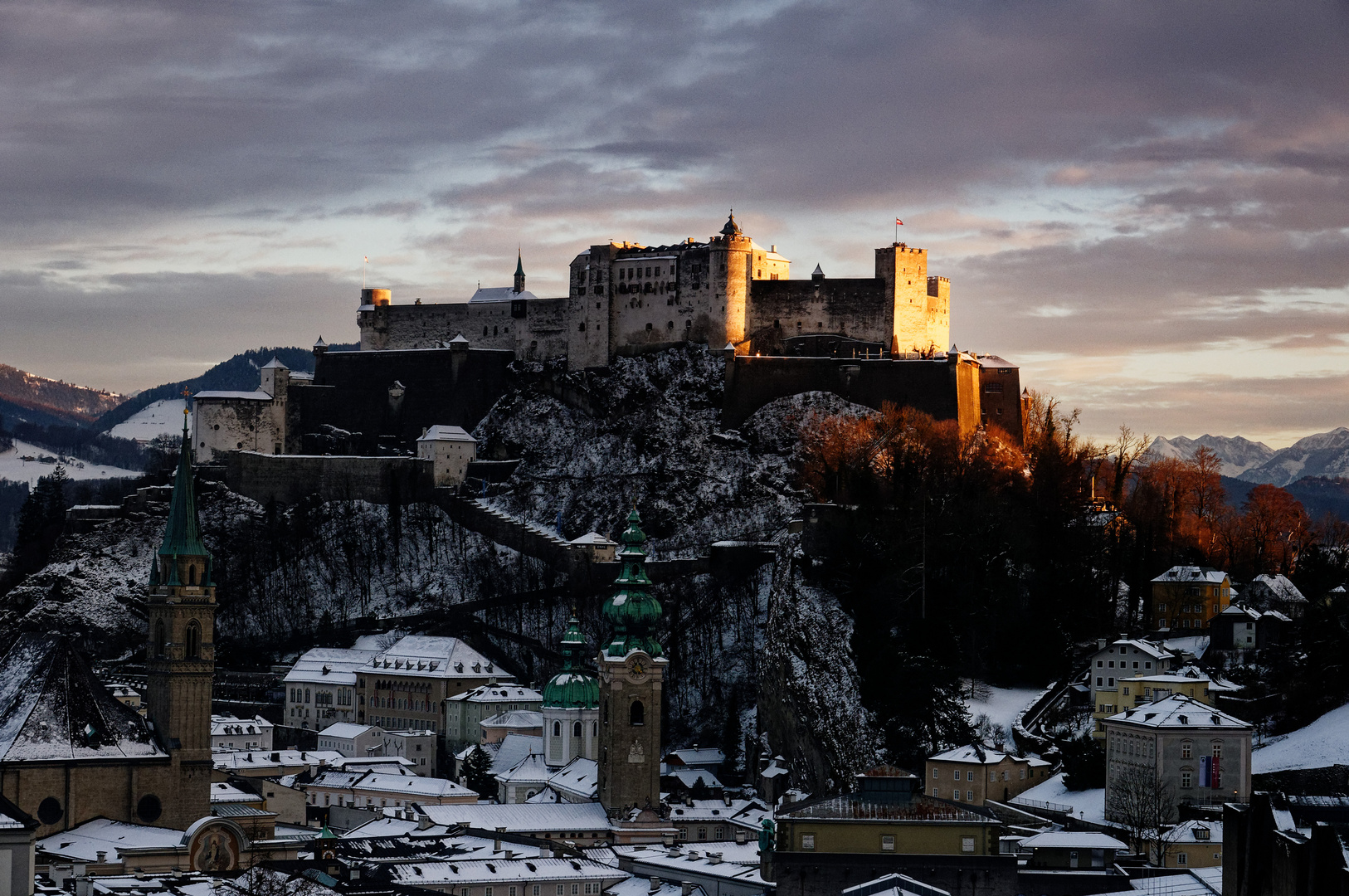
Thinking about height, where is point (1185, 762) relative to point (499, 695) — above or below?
above

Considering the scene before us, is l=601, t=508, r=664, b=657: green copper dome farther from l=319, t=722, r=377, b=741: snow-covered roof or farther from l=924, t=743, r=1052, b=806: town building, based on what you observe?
l=319, t=722, r=377, b=741: snow-covered roof

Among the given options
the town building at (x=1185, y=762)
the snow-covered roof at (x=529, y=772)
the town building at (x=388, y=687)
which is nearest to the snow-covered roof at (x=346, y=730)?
the town building at (x=388, y=687)

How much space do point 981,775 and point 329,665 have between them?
5011 cm

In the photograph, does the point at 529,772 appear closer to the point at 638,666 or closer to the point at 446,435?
the point at 638,666

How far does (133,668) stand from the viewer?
5012 inches

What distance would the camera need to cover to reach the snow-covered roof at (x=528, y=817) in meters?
99.1

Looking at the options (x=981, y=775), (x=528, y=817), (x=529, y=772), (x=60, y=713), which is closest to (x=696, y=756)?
(x=529, y=772)

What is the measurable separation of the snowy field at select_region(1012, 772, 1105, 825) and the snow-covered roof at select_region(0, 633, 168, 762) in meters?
32.5

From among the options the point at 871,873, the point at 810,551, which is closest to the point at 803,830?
the point at 871,873

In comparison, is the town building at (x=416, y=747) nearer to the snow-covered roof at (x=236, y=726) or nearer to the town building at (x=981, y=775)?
the snow-covered roof at (x=236, y=726)

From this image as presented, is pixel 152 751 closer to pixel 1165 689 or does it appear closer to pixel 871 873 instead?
pixel 871 873

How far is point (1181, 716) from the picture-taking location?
83.6 meters

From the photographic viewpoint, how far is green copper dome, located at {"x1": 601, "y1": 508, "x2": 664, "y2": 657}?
10475 cm

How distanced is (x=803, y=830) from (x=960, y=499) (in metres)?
40.0
